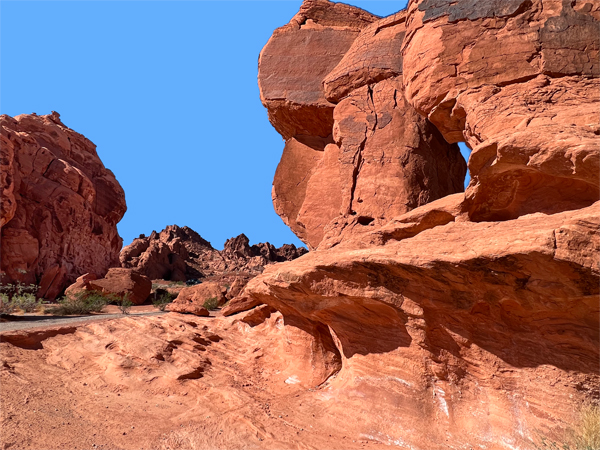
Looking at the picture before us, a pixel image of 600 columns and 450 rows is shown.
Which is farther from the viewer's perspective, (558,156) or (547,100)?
(547,100)

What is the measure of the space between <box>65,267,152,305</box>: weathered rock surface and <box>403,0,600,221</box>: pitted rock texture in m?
16.2

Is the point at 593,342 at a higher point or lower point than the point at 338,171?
lower

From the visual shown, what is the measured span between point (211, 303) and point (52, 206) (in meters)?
14.8

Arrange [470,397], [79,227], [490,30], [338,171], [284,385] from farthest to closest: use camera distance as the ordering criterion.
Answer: [79,227]
[338,171]
[284,385]
[490,30]
[470,397]

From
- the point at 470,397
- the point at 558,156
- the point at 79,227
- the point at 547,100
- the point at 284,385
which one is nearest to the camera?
the point at 558,156

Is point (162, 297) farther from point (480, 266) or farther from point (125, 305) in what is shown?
point (480, 266)

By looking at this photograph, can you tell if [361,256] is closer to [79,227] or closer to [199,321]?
[199,321]

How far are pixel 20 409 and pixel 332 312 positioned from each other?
410cm

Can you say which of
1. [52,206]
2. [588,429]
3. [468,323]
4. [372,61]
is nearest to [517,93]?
[468,323]

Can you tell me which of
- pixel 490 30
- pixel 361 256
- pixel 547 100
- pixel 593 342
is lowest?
pixel 593 342

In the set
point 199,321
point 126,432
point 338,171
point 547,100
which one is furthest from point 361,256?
point 199,321

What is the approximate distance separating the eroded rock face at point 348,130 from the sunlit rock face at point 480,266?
23 cm

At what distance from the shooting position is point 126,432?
16.4 ft

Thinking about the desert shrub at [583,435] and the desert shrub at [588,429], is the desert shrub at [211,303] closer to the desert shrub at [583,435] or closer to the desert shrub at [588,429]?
the desert shrub at [583,435]
